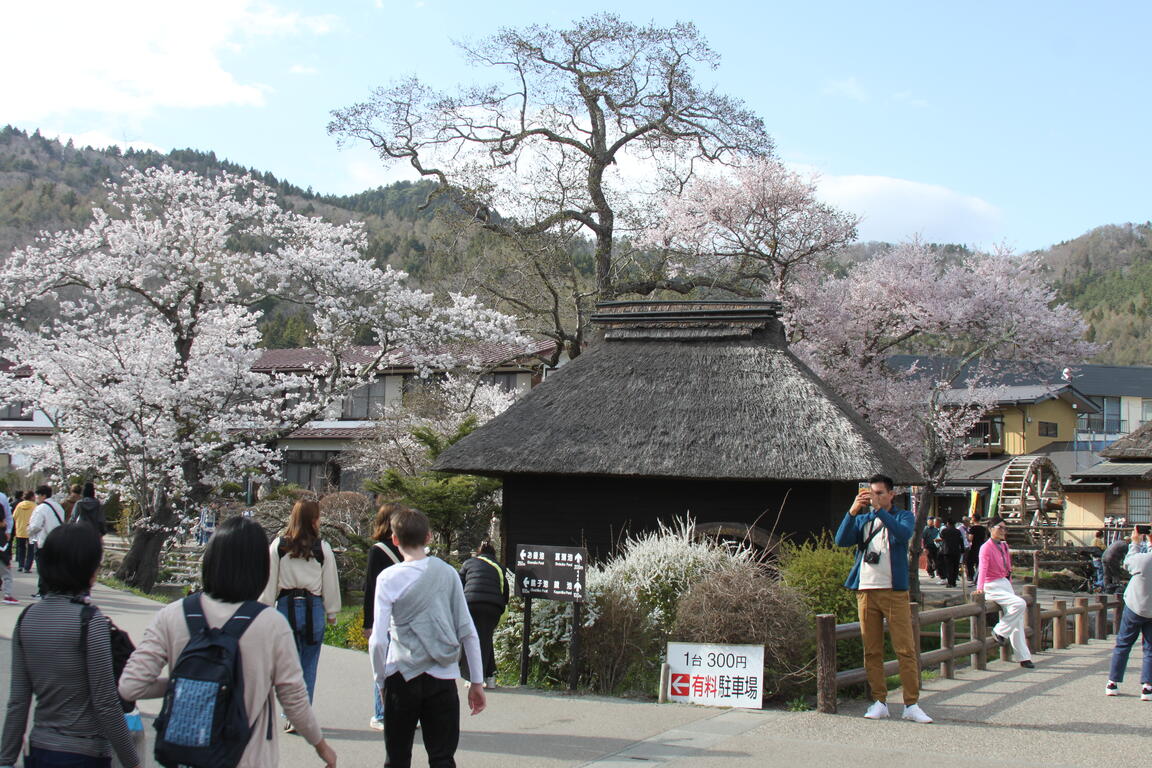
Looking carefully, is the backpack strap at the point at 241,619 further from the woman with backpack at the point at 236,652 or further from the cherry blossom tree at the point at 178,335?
the cherry blossom tree at the point at 178,335

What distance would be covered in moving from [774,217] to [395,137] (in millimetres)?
9841

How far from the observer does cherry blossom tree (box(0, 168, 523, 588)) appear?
18.2 meters

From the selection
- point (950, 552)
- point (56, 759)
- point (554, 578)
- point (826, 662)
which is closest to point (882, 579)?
point (826, 662)

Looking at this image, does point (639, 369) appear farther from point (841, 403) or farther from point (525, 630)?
point (525, 630)

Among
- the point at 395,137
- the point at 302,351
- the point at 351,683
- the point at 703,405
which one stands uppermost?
the point at 395,137

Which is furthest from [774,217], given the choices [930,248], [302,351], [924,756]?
[302,351]

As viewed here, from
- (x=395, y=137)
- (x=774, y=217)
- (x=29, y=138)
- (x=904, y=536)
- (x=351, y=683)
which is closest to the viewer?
(x=904, y=536)

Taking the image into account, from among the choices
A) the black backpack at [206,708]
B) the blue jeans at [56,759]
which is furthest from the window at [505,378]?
the black backpack at [206,708]

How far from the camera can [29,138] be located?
456 ft

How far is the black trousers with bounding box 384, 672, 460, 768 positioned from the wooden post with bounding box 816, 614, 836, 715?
14.3 feet

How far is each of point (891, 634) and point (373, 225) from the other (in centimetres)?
8958

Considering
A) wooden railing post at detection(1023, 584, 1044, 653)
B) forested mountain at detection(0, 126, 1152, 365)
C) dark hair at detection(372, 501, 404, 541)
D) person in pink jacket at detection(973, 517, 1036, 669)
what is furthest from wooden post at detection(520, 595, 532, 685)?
forested mountain at detection(0, 126, 1152, 365)

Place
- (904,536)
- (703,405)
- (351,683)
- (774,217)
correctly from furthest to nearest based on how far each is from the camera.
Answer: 1. (774,217)
2. (703,405)
3. (351,683)
4. (904,536)

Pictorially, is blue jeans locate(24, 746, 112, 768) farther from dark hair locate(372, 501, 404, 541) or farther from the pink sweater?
the pink sweater
